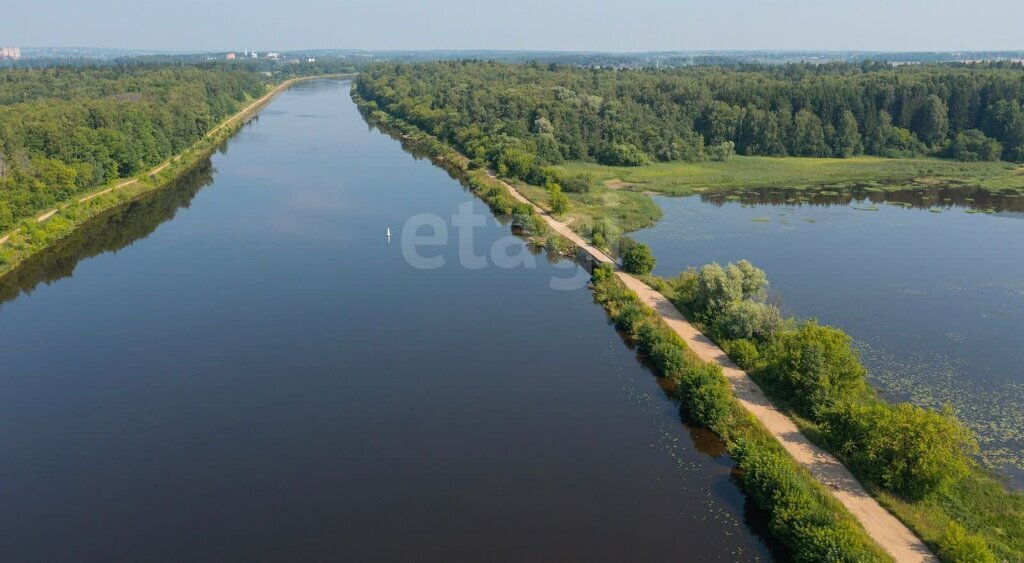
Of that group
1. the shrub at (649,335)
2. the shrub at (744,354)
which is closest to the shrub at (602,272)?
the shrub at (649,335)

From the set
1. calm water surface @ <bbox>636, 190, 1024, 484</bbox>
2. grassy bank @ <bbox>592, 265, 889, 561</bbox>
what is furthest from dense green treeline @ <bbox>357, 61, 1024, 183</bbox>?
grassy bank @ <bbox>592, 265, 889, 561</bbox>

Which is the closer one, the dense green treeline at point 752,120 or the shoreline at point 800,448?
the shoreline at point 800,448

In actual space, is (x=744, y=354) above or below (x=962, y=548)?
above

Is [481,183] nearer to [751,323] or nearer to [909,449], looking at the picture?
[751,323]

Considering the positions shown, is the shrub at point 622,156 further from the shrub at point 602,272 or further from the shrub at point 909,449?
the shrub at point 909,449

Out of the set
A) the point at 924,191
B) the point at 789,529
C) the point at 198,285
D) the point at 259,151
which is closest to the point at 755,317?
the point at 789,529

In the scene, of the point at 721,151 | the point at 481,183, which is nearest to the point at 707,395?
the point at 481,183
